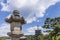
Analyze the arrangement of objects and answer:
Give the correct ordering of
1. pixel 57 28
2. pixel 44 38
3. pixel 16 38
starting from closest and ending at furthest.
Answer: pixel 16 38 → pixel 57 28 → pixel 44 38

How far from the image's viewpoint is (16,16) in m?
9.25

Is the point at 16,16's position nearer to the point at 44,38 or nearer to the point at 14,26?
the point at 14,26

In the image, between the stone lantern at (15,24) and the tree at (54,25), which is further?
the tree at (54,25)

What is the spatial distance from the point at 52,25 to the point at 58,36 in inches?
121

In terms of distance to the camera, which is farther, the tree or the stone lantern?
the tree

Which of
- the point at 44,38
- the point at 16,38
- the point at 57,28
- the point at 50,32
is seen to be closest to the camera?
the point at 16,38

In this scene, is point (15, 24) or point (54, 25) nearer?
point (15, 24)

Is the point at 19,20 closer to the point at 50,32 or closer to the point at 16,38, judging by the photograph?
the point at 16,38

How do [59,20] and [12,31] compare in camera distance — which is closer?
[12,31]

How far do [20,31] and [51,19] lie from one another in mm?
31875

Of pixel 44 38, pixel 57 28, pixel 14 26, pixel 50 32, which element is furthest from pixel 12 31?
pixel 44 38

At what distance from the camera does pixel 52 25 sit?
39250mm

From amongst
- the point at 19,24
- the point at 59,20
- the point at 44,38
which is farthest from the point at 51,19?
the point at 19,24

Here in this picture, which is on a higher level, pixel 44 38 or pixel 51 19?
pixel 51 19
